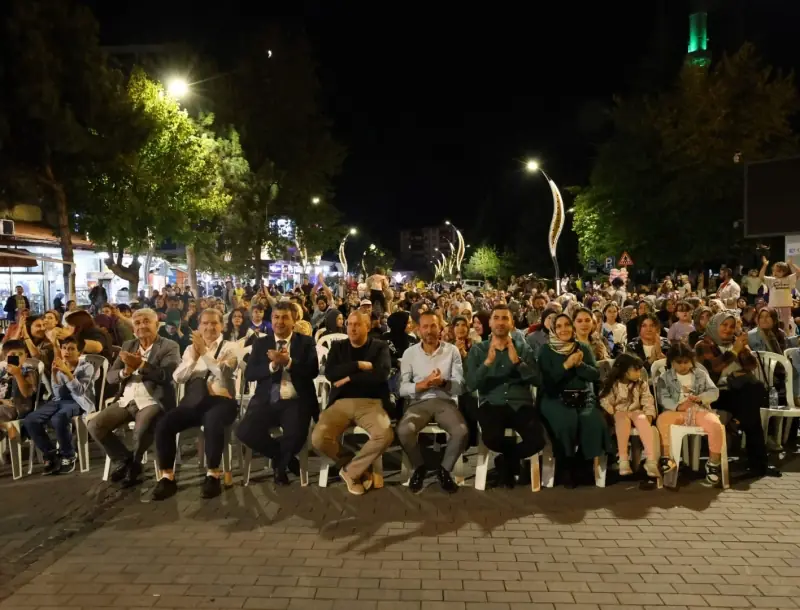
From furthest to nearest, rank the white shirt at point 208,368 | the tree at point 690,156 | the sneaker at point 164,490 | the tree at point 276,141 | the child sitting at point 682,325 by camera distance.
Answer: the tree at point 276,141 < the tree at point 690,156 < the child sitting at point 682,325 < the white shirt at point 208,368 < the sneaker at point 164,490

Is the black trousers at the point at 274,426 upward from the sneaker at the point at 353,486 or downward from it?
upward

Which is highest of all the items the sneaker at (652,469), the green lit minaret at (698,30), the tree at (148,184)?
the green lit minaret at (698,30)

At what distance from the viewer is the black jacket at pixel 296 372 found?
658cm

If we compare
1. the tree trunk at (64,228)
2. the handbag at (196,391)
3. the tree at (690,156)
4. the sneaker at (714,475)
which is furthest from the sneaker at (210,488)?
the tree at (690,156)

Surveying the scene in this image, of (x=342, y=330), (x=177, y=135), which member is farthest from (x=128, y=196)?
(x=342, y=330)

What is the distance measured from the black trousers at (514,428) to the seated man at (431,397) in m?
0.22

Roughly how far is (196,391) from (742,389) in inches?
204

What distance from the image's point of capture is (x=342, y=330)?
10836 mm

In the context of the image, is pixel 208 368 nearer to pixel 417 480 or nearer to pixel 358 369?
pixel 358 369

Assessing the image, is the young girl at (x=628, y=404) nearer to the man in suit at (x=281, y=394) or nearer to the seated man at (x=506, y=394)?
the seated man at (x=506, y=394)

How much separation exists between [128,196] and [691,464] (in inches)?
564

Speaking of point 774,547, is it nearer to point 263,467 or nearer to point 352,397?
point 352,397

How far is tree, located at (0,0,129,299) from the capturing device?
1434 cm

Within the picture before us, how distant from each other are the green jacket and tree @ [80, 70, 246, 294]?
12.9 m
